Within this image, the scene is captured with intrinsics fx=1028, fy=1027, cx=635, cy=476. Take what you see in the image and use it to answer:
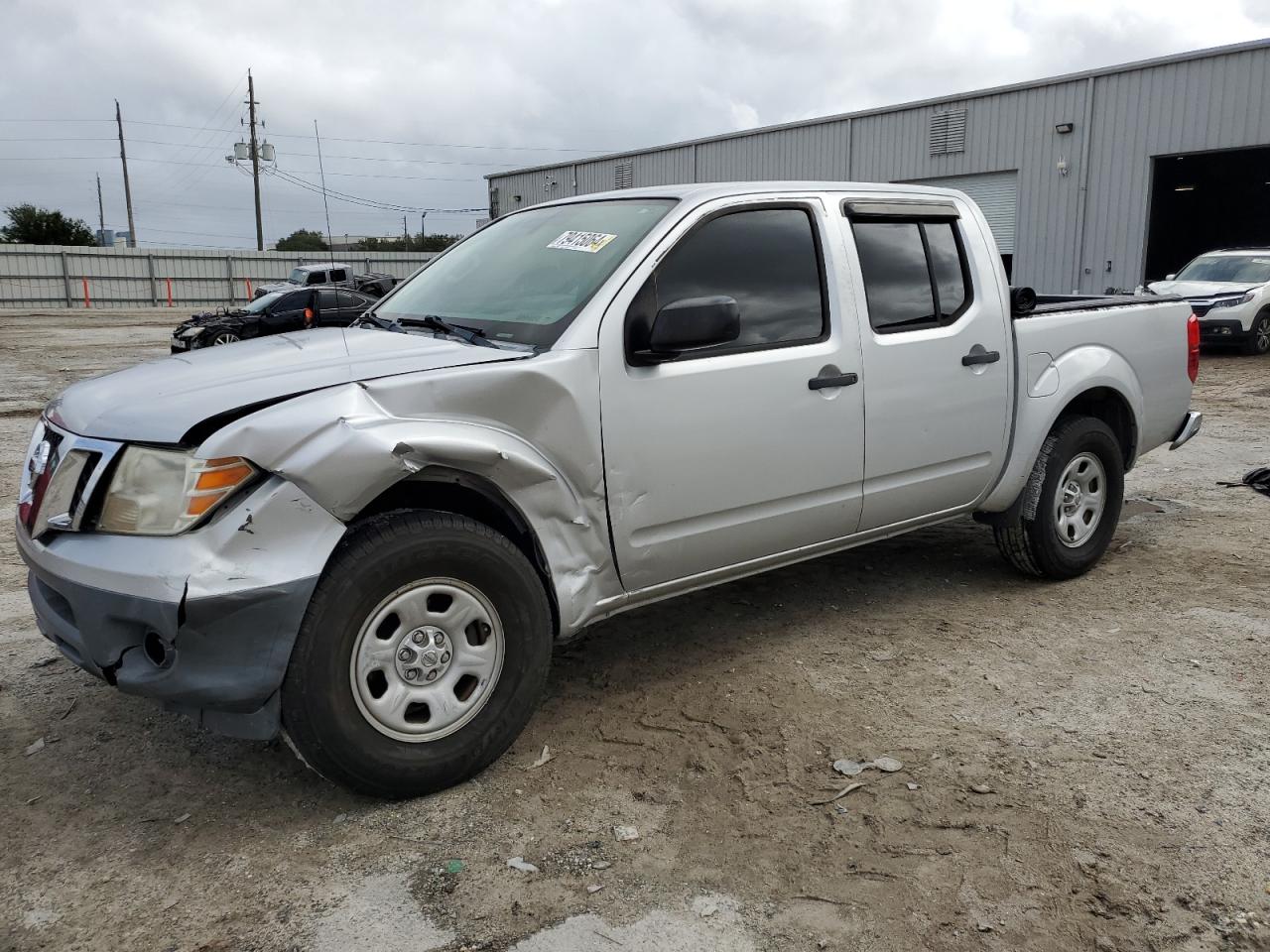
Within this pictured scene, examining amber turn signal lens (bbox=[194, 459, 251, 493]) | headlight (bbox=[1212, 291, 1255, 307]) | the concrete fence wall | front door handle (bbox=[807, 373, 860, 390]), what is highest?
the concrete fence wall

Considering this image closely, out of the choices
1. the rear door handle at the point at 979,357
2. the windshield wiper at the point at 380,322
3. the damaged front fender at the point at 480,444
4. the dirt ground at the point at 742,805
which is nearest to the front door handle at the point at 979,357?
the rear door handle at the point at 979,357

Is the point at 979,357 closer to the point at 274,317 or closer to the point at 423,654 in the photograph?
the point at 423,654

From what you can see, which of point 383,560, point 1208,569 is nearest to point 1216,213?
point 1208,569

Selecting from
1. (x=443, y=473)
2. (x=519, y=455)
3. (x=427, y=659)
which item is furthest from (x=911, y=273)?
(x=427, y=659)

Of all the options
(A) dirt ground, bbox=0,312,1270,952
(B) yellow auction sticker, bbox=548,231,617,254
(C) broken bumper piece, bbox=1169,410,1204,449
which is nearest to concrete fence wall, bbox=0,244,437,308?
(C) broken bumper piece, bbox=1169,410,1204,449

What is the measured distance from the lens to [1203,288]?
54.5 ft

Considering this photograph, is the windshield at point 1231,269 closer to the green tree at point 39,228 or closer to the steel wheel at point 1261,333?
the steel wheel at point 1261,333

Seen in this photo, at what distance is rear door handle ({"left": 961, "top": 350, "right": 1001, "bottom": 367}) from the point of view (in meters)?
4.39

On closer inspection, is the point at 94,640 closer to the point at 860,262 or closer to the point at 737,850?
the point at 737,850

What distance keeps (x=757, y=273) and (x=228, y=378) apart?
1901 mm

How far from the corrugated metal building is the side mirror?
1997 cm

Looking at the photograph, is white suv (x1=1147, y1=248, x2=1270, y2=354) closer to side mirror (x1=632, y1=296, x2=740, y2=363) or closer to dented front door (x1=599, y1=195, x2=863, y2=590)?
dented front door (x1=599, y1=195, x2=863, y2=590)

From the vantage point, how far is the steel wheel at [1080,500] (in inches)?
Result: 195

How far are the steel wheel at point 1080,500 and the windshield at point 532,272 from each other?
99.7 inches
